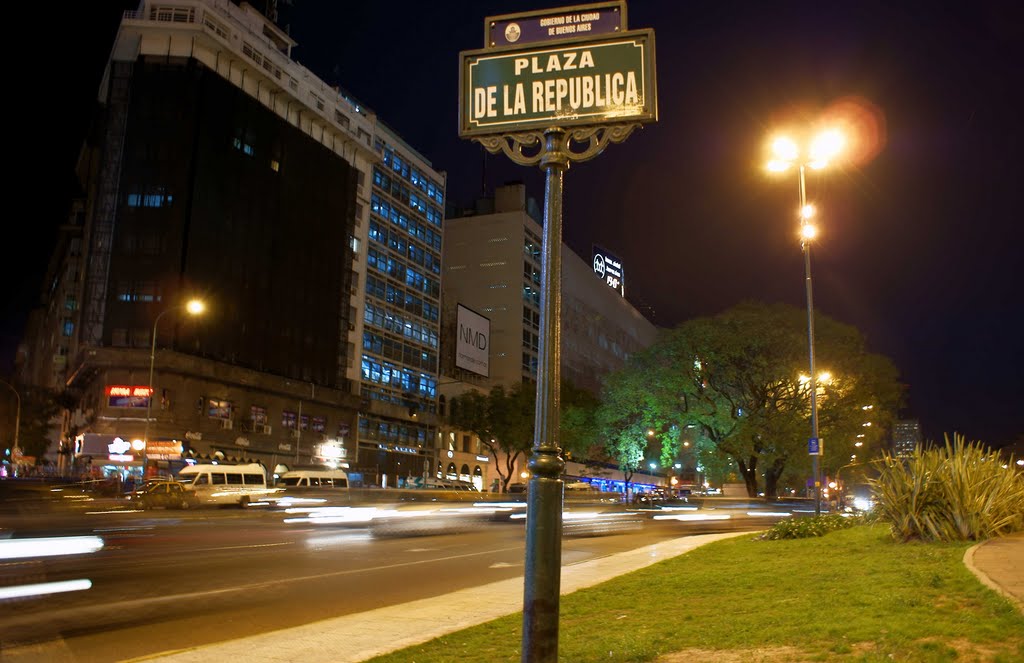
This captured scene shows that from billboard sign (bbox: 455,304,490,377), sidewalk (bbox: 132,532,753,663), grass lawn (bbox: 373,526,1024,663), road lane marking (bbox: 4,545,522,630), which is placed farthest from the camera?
billboard sign (bbox: 455,304,490,377)

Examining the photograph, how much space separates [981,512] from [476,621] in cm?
761

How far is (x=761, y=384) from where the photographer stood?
1745 inches

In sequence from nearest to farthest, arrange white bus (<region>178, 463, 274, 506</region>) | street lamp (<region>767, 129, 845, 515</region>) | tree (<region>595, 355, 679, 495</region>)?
street lamp (<region>767, 129, 845, 515</region>), white bus (<region>178, 463, 274, 506</region>), tree (<region>595, 355, 679, 495</region>)

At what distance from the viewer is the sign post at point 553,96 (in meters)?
5.61

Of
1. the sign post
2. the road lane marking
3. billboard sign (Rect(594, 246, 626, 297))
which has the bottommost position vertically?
the road lane marking

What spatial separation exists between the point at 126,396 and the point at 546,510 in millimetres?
56187

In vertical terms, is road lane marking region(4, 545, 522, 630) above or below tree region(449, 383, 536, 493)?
below

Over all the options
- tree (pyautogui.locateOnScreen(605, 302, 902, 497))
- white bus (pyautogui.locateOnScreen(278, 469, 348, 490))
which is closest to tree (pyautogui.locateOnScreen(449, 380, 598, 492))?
white bus (pyautogui.locateOnScreen(278, 469, 348, 490))

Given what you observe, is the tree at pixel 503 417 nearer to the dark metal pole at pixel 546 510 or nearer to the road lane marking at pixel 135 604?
the road lane marking at pixel 135 604

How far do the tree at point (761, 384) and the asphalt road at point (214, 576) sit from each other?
21.1 meters

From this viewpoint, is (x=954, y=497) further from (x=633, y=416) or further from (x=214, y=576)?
(x=633, y=416)

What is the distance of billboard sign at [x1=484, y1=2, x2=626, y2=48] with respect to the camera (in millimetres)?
5871

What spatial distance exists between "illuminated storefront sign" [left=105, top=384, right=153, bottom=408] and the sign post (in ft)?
180

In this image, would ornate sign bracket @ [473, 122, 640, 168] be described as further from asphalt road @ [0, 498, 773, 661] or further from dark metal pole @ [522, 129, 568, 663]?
asphalt road @ [0, 498, 773, 661]
